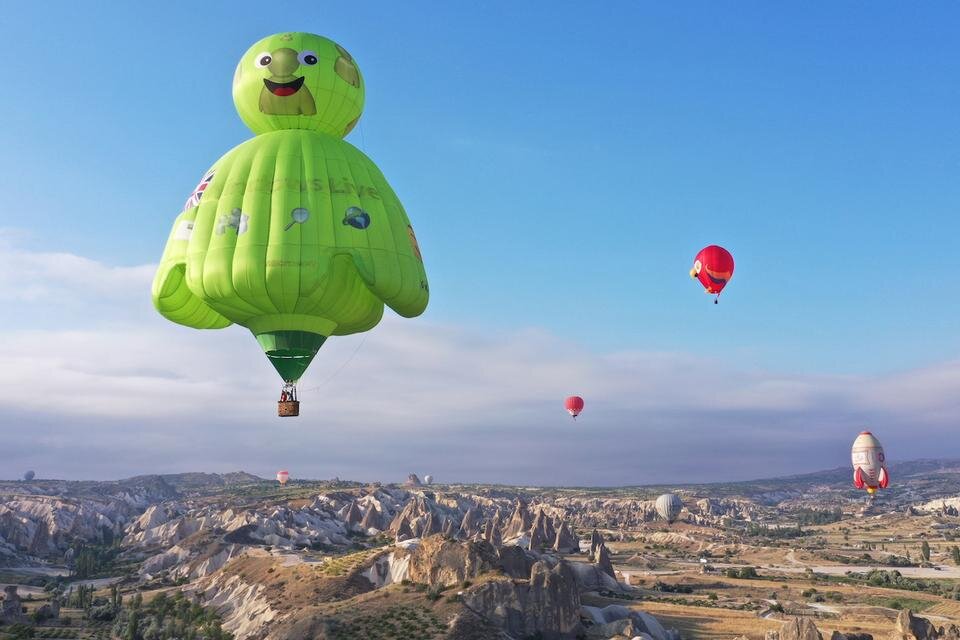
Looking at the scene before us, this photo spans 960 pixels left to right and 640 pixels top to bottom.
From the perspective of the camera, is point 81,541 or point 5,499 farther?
point 5,499

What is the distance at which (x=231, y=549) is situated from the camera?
104 m

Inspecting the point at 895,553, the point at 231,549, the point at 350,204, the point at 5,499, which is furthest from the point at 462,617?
the point at 5,499

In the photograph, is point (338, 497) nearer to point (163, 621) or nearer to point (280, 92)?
point (163, 621)

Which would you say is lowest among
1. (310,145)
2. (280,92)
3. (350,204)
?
(350,204)

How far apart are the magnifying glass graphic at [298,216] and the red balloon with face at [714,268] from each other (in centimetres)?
5223

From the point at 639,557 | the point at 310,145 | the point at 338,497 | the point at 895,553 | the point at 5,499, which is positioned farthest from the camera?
the point at 5,499

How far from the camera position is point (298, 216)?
30094 millimetres

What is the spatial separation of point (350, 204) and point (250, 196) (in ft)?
12.9

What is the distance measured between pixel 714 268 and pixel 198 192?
2108 inches

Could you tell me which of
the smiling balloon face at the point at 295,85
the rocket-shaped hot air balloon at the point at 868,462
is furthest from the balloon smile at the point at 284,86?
the rocket-shaped hot air balloon at the point at 868,462

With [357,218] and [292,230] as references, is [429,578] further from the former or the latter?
[292,230]

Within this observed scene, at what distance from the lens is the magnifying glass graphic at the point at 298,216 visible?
29834mm

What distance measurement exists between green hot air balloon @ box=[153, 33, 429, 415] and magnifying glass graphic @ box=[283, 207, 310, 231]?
4 cm

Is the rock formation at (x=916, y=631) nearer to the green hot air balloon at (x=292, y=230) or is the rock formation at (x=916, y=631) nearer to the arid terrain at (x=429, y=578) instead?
the arid terrain at (x=429, y=578)
